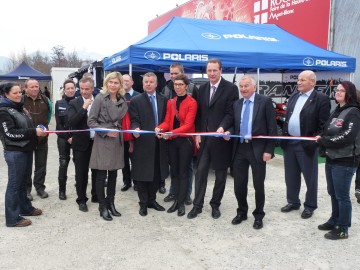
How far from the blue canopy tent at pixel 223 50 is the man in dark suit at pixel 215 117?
2.88 metres

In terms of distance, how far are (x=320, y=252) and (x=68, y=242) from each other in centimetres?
261

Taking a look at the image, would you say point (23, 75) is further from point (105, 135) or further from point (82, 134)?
point (105, 135)

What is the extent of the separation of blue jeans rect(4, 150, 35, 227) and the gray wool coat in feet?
2.51

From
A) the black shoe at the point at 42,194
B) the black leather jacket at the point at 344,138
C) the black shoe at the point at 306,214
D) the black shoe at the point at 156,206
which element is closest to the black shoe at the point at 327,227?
the black shoe at the point at 306,214

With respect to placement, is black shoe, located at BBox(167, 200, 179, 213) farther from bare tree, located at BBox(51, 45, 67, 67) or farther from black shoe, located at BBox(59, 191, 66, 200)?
bare tree, located at BBox(51, 45, 67, 67)

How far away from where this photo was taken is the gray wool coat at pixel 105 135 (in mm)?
4102

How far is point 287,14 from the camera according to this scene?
518 inches

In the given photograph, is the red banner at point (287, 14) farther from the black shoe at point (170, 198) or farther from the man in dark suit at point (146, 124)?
the man in dark suit at point (146, 124)

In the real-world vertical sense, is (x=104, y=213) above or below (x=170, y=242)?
above

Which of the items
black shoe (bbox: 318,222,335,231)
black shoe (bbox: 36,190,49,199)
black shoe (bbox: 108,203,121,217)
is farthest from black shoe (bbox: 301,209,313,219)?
black shoe (bbox: 36,190,49,199)

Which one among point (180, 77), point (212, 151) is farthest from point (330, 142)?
point (180, 77)

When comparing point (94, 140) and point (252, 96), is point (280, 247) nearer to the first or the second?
point (252, 96)

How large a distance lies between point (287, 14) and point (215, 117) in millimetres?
10679

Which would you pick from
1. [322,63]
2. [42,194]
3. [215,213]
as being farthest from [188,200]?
[322,63]
